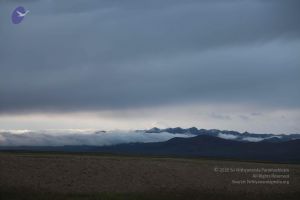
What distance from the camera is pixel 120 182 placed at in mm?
61188

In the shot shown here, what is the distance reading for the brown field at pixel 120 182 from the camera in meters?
51.2

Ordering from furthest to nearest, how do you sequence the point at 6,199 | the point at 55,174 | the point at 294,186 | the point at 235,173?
1. the point at 235,173
2. the point at 294,186
3. the point at 55,174
4. the point at 6,199

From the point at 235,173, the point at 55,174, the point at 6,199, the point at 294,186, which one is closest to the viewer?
the point at 6,199

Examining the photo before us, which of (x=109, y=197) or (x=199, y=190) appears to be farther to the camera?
(x=199, y=190)

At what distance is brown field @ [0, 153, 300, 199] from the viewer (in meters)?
51.2

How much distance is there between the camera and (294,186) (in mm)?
68625

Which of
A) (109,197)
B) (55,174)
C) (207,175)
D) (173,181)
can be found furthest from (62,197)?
(207,175)

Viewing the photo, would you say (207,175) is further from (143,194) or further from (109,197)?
(109,197)

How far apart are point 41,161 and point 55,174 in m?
8.07

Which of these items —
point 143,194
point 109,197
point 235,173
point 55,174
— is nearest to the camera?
point 109,197

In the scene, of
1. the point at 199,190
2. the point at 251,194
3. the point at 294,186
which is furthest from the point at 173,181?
the point at 294,186

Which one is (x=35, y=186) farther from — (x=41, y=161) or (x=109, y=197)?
(x=41, y=161)

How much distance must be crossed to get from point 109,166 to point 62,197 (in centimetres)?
2310

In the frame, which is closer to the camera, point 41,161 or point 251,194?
point 251,194
